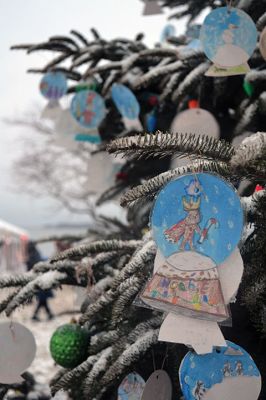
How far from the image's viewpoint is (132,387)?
4.89 feet

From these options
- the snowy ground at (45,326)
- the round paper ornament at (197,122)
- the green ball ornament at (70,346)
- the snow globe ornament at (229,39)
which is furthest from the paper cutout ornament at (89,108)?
the green ball ornament at (70,346)

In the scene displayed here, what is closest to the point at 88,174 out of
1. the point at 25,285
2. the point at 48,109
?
the point at 48,109

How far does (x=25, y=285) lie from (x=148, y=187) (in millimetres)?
793

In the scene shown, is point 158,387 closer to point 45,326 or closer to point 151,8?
point 151,8

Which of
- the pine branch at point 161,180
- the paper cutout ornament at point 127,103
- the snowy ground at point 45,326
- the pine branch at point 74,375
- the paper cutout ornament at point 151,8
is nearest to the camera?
the pine branch at point 161,180

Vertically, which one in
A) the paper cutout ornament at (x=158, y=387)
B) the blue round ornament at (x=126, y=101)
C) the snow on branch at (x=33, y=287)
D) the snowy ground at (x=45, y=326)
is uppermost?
the blue round ornament at (x=126, y=101)

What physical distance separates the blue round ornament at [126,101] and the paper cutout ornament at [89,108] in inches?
10.5

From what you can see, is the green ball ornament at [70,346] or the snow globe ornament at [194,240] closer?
the snow globe ornament at [194,240]

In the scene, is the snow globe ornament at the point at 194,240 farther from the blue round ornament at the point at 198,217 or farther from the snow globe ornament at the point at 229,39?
the snow globe ornament at the point at 229,39

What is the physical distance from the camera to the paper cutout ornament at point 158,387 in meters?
1.37

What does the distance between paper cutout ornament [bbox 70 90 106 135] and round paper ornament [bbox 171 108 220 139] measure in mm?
827

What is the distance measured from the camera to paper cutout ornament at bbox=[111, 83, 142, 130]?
247 centimetres

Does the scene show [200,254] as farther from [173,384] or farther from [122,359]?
[173,384]

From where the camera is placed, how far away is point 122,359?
1.46m
